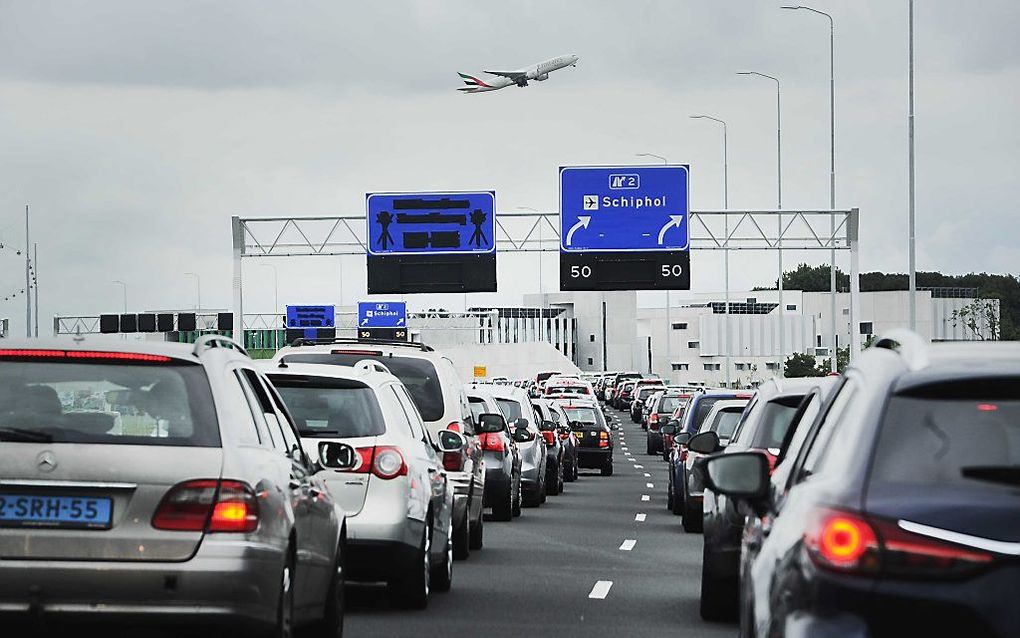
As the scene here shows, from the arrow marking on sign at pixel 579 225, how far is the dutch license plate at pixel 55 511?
45770 mm

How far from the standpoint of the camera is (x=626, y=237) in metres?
53.3

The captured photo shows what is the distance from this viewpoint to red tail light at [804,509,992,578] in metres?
5.19

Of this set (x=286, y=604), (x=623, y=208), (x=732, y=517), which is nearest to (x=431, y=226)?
(x=623, y=208)

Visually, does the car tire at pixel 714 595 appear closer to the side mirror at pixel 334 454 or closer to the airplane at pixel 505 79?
the side mirror at pixel 334 454

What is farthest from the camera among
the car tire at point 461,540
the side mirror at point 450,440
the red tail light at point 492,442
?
the red tail light at point 492,442

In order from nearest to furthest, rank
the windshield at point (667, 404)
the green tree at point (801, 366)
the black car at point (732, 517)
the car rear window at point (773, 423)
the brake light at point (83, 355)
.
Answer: the brake light at point (83, 355) → the black car at point (732, 517) → the car rear window at point (773, 423) → the windshield at point (667, 404) → the green tree at point (801, 366)

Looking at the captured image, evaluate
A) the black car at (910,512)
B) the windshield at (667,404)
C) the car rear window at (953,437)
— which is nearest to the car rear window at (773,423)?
the black car at (910,512)

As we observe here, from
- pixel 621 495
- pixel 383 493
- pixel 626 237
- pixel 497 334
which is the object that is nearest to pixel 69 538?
pixel 383 493

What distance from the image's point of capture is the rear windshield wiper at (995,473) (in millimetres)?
5453

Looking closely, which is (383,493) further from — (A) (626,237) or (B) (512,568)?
(A) (626,237)

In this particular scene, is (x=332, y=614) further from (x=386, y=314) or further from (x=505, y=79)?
(x=386, y=314)

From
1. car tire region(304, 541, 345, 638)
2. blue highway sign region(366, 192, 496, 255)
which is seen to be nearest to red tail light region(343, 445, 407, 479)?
car tire region(304, 541, 345, 638)

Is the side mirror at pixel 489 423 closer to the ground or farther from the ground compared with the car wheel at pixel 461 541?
farther from the ground

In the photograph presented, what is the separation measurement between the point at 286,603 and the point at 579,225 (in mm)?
45267
